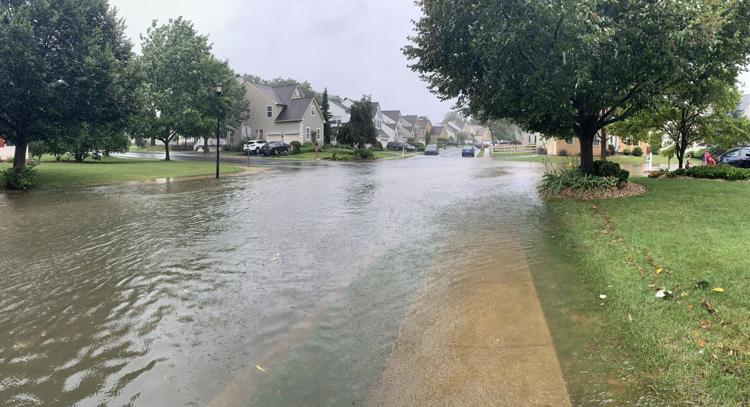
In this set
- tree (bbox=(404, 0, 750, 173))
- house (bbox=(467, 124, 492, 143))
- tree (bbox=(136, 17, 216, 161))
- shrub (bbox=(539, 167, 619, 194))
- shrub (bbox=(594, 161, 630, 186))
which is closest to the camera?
tree (bbox=(404, 0, 750, 173))

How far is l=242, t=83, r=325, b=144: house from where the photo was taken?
59469mm

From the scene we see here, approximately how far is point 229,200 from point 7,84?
9.89m

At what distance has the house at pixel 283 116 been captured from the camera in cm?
5947

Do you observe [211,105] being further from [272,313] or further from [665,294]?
[665,294]

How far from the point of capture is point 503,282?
688cm

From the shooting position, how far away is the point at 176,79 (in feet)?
147

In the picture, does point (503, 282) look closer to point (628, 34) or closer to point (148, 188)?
point (628, 34)

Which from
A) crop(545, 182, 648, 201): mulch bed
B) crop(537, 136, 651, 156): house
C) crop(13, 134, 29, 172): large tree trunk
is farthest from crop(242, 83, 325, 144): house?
crop(545, 182, 648, 201): mulch bed

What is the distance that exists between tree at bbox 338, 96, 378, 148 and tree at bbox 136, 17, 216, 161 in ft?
60.8

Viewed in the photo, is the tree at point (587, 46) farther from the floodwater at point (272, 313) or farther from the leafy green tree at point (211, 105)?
the leafy green tree at point (211, 105)

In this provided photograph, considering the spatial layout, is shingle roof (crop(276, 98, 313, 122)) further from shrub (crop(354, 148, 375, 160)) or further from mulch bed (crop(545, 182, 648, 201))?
mulch bed (crop(545, 182, 648, 201))

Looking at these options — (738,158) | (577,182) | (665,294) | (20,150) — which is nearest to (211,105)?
(20,150)

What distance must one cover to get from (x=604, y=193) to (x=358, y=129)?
46897mm

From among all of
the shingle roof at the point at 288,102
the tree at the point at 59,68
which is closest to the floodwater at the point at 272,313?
the tree at the point at 59,68
